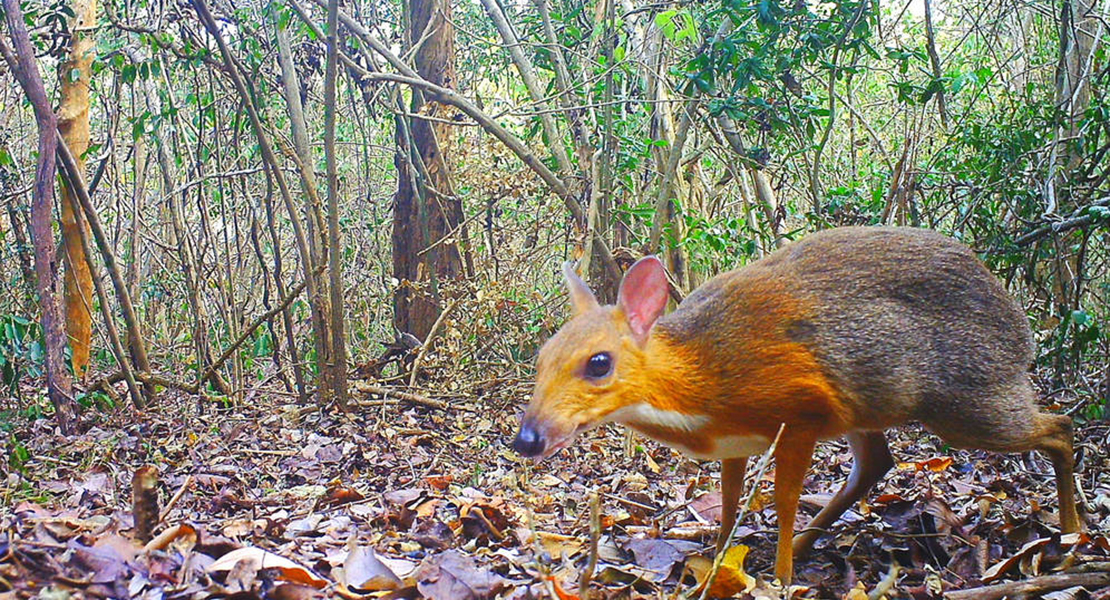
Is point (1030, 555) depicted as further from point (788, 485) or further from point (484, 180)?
point (484, 180)

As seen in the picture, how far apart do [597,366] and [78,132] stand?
5740mm

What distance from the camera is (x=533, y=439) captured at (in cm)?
308

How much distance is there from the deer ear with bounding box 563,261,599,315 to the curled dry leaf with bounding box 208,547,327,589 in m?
1.34

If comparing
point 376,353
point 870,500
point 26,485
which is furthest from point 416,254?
point 870,500

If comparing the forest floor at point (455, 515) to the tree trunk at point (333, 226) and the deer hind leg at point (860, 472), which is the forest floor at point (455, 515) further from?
the tree trunk at point (333, 226)

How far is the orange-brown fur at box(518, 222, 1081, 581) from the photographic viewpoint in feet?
11.1

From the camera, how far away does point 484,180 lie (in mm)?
7453

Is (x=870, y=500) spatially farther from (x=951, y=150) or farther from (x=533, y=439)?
(x=951, y=150)

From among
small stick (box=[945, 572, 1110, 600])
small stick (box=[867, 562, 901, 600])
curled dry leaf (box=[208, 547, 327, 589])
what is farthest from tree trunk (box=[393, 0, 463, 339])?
small stick (box=[867, 562, 901, 600])

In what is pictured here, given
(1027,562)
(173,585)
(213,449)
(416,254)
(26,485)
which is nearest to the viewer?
(173,585)

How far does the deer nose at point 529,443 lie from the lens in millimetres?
3059

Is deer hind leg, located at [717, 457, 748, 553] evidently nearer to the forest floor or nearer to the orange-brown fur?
the orange-brown fur

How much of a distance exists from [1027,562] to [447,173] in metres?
5.63

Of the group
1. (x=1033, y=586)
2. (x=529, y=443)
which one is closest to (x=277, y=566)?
(x=529, y=443)
